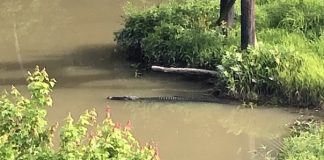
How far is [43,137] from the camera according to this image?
529cm

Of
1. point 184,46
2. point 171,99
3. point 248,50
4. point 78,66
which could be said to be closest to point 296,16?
point 248,50

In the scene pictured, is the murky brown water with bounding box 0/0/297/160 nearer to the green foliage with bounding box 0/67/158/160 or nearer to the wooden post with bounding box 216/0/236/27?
the wooden post with bounding box 216/0/236/27

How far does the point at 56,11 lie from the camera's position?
14508mm

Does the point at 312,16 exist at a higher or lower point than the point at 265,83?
higher

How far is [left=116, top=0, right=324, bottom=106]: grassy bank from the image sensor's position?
30.4 feet

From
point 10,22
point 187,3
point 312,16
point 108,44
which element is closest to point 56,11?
point 10,22

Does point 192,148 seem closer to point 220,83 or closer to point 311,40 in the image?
point 220,83

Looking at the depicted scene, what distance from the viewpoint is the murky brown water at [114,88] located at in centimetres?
851

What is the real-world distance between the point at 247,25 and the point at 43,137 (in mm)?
5129

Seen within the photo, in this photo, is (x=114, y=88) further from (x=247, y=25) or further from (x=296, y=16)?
(x=296, y=16)

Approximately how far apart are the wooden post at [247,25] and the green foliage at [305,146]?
199 centimetres

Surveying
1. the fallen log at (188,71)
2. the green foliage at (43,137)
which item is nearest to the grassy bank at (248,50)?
the fallen log at (188,71)

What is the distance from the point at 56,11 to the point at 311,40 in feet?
19.0

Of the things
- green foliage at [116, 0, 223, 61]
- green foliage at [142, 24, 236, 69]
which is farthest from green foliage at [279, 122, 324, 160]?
green foliage at [116, 0, 223, 61]
